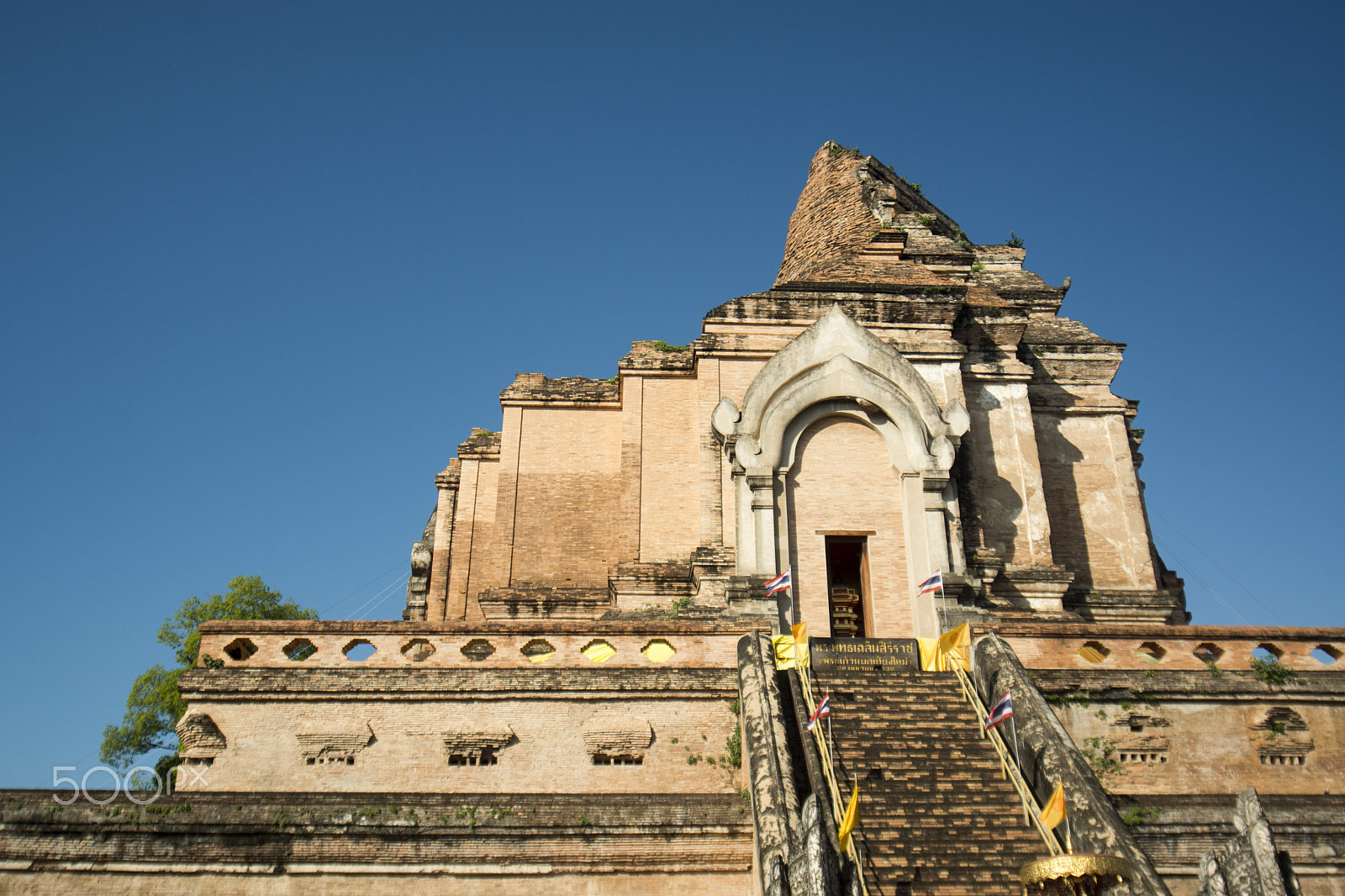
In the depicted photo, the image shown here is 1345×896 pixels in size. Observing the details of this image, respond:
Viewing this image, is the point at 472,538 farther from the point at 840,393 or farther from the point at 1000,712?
the point at 1000,712

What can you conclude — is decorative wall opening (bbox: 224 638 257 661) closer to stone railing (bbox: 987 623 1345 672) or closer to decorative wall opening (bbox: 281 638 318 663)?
decorative wall opening (bbox: 281 638 318 663)

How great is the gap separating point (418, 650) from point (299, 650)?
5.11 feet

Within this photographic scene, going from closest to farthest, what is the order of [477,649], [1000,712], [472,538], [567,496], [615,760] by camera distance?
[1000,712], [615,760], [477,649], [567,496], [472,538]

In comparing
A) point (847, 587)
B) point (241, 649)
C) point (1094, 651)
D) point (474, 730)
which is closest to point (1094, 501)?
point (847, 587)

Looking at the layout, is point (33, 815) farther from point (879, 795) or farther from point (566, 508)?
point (566, 508)

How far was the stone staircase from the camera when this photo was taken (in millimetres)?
9102

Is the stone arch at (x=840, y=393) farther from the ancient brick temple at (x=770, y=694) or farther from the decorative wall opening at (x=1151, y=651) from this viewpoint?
the decorative wall opening at (x=1151, y=651)

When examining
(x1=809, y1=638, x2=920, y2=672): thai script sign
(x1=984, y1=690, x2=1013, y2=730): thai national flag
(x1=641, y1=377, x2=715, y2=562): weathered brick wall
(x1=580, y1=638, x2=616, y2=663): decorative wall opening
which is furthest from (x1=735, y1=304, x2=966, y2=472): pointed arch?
(x1=984, y1=690, x2=1013, y2=730): thai national flag

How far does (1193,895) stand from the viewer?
33.8 ft

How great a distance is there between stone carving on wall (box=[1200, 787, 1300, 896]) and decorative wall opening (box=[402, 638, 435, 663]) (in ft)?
26.6

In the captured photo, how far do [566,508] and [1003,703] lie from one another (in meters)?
9.63

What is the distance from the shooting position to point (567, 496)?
18547 mm

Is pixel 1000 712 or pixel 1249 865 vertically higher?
pixel 1000 712

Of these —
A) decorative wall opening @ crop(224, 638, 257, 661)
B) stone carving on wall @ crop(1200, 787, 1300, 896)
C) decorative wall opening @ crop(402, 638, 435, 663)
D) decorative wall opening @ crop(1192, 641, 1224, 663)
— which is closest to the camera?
stone carving on wall @ crop(1200, 787, 1300, 896)
